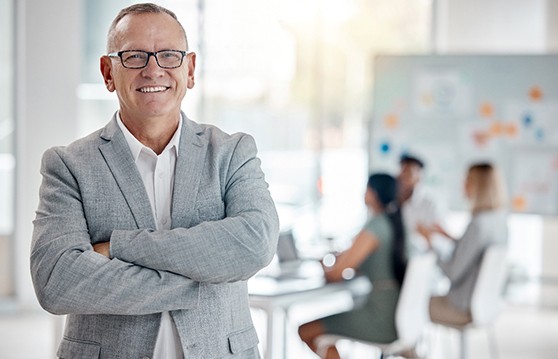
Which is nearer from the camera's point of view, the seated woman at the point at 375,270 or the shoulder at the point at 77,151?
the shoulder at the point at 77,151

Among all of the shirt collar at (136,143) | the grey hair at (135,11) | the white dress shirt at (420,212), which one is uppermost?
the grey hair at (135,11)

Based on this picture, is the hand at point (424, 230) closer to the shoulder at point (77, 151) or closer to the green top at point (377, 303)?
the green top at point (377, 303)

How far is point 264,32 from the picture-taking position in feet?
34.8

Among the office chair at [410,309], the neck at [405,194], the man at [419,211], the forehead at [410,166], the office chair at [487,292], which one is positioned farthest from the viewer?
the man at [419,211]

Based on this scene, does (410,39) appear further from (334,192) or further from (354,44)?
(334,192)

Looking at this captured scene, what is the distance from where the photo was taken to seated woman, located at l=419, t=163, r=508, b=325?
6.09 m

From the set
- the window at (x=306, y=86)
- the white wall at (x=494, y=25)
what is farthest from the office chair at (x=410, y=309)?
the white wall at (x=494, y=25)

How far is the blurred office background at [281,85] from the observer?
8922 millimetres

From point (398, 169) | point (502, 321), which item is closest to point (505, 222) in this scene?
point (398, 169)

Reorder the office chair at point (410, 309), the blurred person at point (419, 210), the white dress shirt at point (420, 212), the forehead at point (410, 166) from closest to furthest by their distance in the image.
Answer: the office chair at point (410, 309) < the forehead at point (410, 166) < the blurred person at point (419, 210) < the white dress shirt at point (420, 212)

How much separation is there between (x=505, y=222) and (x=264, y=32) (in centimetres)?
481

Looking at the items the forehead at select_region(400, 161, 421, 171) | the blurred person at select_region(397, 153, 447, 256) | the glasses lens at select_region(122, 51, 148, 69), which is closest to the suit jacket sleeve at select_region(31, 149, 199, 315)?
the glasses lens at select_region(122, 51, 148, 69)

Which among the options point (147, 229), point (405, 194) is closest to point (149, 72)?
point (147, 229)

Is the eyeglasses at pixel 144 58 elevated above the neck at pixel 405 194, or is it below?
above
